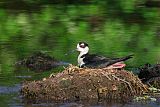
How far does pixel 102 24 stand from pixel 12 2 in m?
2.86

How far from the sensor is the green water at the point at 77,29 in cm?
1684

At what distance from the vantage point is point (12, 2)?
20.2 meters

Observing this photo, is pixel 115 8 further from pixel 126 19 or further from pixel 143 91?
pixel 143 91

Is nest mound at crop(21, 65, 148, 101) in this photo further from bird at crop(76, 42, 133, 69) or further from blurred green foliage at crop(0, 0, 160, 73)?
blurred green foliage at crop(0, 0, 160, 73)

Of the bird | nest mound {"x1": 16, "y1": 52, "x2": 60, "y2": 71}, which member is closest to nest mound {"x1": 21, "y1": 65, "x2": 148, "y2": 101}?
the bird

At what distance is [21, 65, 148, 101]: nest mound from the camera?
1203 cm

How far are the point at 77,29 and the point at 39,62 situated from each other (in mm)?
2829

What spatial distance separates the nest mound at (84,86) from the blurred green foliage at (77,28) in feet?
12.1

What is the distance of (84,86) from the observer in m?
12.0

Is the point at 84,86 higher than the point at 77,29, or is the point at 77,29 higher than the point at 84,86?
the point at 77,29

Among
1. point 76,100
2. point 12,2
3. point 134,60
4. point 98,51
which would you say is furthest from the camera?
point 12,2

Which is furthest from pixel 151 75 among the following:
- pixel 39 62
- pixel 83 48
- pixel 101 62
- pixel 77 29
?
pixel 77 29

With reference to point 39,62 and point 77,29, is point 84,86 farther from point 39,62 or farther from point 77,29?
point 77,29

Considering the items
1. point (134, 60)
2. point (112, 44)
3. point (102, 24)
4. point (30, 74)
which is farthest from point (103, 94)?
point (102, 24)
